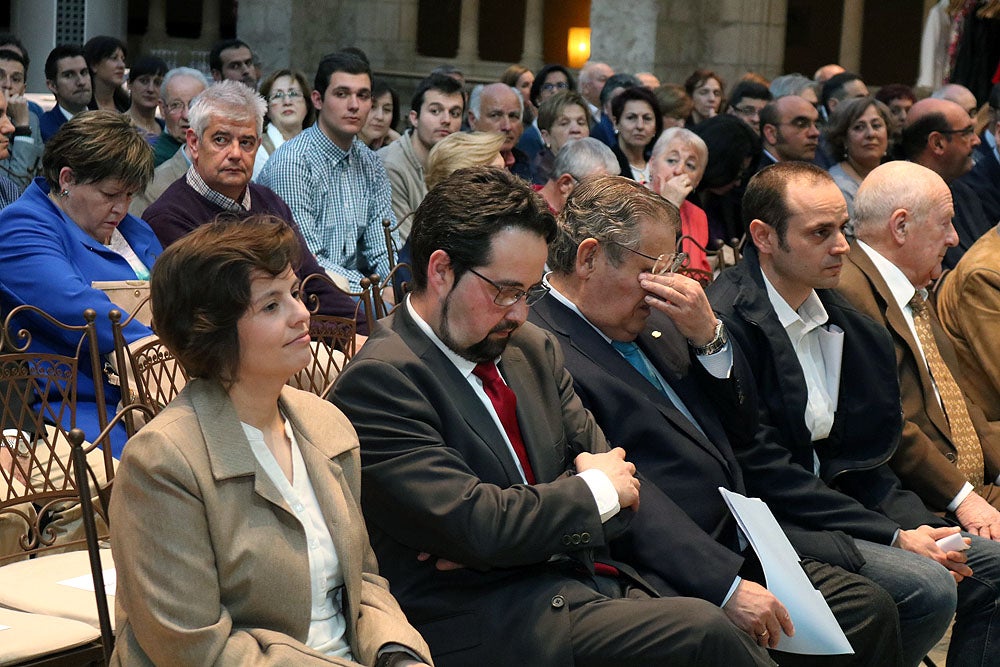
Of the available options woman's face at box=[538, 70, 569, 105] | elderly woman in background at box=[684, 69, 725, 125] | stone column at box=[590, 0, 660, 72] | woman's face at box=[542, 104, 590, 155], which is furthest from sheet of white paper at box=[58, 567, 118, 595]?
stone column at box=[590, 0, 660, 72]

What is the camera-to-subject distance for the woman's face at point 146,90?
836cm

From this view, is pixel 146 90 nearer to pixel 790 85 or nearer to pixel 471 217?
pixel 790 85

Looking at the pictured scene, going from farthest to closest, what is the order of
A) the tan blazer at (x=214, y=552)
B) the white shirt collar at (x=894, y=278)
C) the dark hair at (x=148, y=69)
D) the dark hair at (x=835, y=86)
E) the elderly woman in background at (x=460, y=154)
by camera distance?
the dark hair at (x=835, y=86)
the dark hair at (x=148, y=69)
the elderly woman in background at (x=460, y=154)
the white shirt collar at (x=894, y=278)
the tan blazer at (x=214, y=552)

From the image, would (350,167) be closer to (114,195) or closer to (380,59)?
(114,195)

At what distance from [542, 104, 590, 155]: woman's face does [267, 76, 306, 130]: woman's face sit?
5.53ft

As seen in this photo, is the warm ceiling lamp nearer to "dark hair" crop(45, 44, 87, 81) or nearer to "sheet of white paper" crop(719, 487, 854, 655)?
"dark hair" crop(45, 44, 87, 81)

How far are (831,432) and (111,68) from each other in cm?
672

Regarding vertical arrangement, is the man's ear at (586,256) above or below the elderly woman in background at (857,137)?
below

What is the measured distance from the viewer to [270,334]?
229cm

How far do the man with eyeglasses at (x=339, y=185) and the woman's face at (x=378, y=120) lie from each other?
2238mm

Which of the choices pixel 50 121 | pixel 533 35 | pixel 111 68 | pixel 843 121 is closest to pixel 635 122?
pixel 843 121

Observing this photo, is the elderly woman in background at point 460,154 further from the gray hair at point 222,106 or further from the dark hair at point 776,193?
the dark hair at point 776,193

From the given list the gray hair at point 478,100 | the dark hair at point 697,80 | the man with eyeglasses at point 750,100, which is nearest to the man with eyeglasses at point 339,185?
the gray hair at point 478,100

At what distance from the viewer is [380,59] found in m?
15.0
